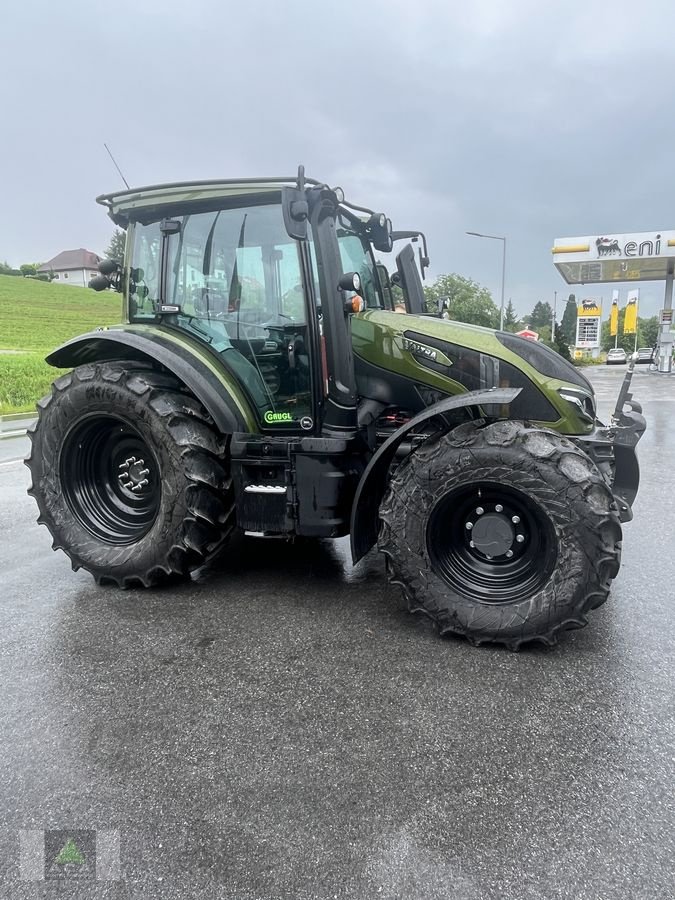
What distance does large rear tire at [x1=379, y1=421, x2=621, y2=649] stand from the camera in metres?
2.85

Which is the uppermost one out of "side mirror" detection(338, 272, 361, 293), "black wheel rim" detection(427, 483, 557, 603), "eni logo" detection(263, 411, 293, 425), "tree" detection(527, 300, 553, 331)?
"tree" detection(527, 300, 553, 331)

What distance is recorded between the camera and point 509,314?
66438 millimetres

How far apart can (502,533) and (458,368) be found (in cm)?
103

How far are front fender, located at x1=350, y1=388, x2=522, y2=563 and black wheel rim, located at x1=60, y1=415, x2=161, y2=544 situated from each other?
144 cm

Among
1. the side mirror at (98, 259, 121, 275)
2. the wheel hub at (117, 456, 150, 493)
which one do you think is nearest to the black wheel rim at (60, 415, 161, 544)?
the wheel hub at (117, 456, 150, 493)

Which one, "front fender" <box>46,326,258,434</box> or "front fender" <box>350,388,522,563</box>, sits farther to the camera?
"front fender" <box>46,326,258,434</box>

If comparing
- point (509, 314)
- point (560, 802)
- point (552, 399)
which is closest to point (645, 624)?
point (552, 399)

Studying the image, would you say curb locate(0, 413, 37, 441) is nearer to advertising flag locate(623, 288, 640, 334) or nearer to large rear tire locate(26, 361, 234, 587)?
large rear tire locate(26, 361, 234, 587)

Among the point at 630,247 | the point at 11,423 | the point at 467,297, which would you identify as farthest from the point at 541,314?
the point at 11,423

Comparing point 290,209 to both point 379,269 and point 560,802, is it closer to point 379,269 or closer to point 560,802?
point 379,269

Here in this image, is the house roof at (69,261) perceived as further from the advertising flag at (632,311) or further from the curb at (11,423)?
the curb at (11,423)

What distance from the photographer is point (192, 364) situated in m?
3.72

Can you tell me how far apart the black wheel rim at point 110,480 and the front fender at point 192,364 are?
0.54 m

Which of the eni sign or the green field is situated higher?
the eni sign
